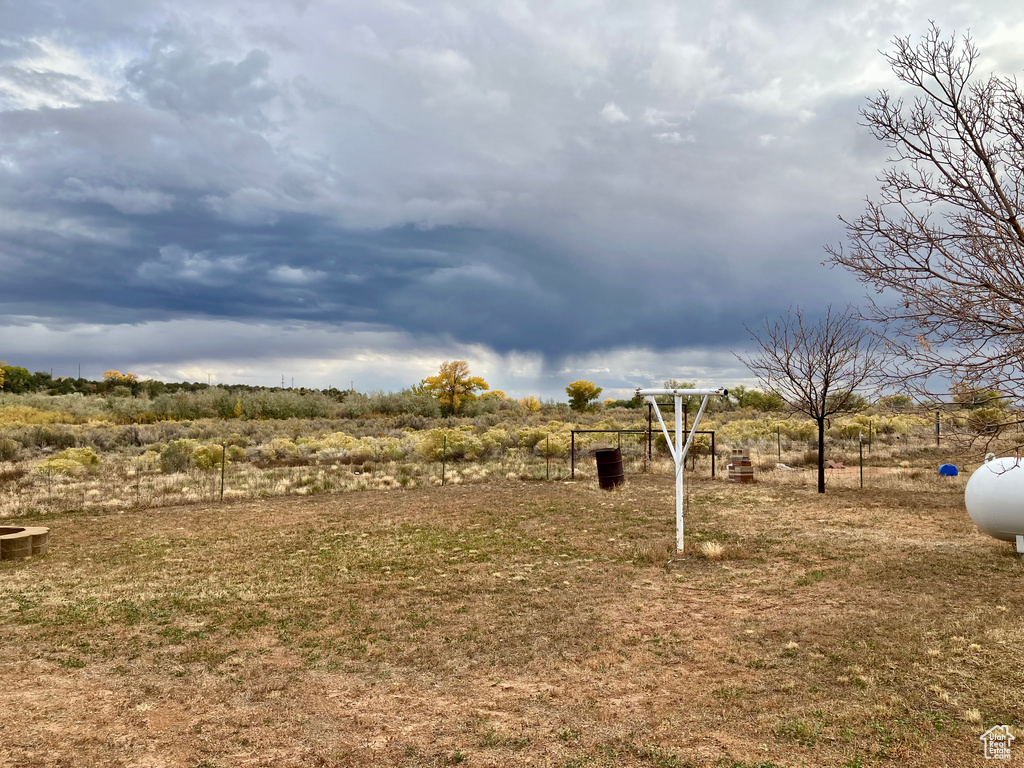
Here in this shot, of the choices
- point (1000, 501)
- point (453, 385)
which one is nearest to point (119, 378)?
point (453, 385)

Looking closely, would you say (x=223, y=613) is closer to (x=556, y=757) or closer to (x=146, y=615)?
(x=146, y=615)

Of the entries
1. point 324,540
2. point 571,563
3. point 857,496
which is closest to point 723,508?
point 857,496

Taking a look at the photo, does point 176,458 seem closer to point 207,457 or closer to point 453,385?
point 207,457

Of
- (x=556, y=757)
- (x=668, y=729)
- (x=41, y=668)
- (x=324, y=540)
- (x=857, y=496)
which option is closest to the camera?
(x=556, y=757)

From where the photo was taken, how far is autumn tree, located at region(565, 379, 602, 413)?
74.8 meters

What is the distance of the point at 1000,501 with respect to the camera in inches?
414

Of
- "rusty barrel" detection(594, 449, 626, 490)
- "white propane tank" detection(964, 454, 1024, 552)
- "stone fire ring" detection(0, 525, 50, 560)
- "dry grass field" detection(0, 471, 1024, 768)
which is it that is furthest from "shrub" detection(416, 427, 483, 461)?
"white propane tank" detection(964, 454, 1024, 552)

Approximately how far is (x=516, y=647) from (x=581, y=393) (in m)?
68.3

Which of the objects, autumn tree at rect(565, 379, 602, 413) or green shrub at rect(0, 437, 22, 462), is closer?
green shrub at rect(0, 437, 22, 462)

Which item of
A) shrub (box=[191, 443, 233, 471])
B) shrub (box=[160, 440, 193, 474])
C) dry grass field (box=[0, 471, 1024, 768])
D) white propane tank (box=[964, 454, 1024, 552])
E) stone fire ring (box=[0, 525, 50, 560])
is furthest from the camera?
shrub (box=[191, 443, 233, 471])

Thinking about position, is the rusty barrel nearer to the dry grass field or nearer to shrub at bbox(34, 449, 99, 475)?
the dry grass field

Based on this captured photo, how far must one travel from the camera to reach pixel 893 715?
5316 mm

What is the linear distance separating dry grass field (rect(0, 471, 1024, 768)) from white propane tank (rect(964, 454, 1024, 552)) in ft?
1.79

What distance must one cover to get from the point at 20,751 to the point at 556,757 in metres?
4.12
